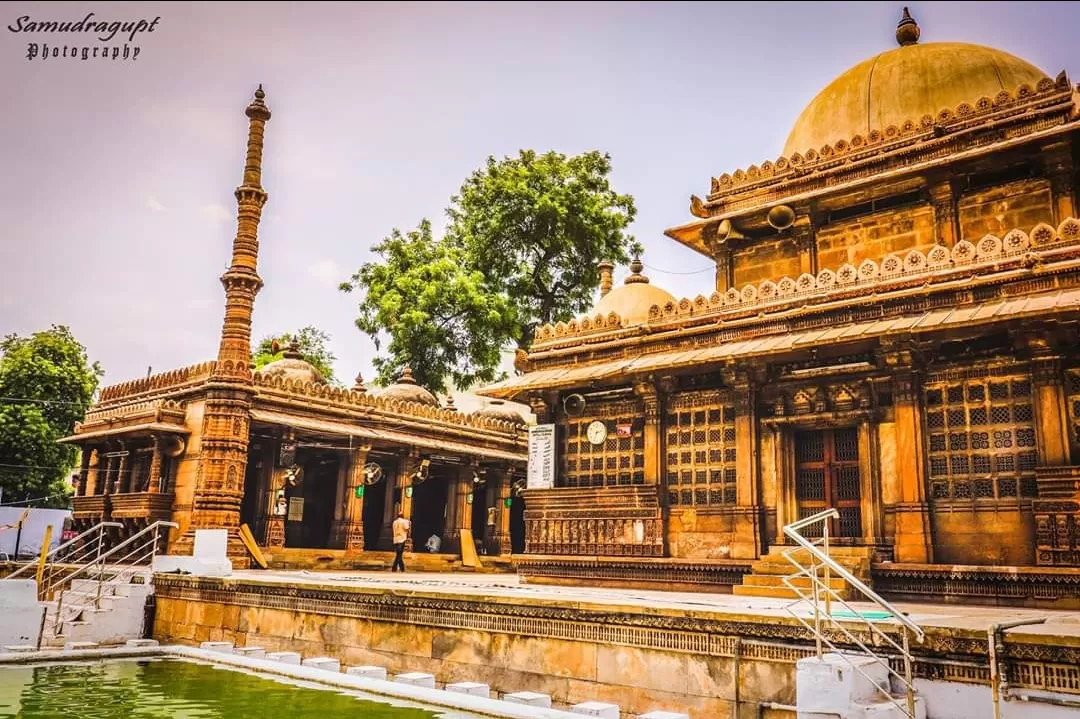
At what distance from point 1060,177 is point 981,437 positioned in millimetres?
4981

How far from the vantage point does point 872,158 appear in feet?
50.3

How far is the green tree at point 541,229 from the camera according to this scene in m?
33.8

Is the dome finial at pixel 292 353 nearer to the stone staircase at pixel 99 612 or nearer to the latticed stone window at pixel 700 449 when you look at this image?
the stone staircase at pixel 99 612

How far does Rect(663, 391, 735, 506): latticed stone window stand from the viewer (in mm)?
14336

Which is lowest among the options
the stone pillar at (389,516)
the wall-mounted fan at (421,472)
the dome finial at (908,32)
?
the stone pillar at (389,516)

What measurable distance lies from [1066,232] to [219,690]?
1207 cm

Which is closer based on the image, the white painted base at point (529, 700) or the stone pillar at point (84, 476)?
the white painted base at point (529, 700)

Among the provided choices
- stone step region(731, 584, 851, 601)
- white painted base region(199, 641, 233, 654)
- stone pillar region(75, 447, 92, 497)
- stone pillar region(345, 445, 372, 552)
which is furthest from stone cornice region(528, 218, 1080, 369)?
stone pillar region(75, 447, 92, 497)

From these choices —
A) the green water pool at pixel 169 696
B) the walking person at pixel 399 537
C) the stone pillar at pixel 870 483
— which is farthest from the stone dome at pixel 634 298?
the green water pool at pixel 169 696

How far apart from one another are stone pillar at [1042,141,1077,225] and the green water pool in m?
12.2

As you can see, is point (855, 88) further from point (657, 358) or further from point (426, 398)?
point (426, 398)

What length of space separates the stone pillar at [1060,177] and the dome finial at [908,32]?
19.1ft

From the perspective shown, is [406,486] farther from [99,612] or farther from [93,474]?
[99,612]

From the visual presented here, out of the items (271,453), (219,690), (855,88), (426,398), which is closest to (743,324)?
(855,88)
